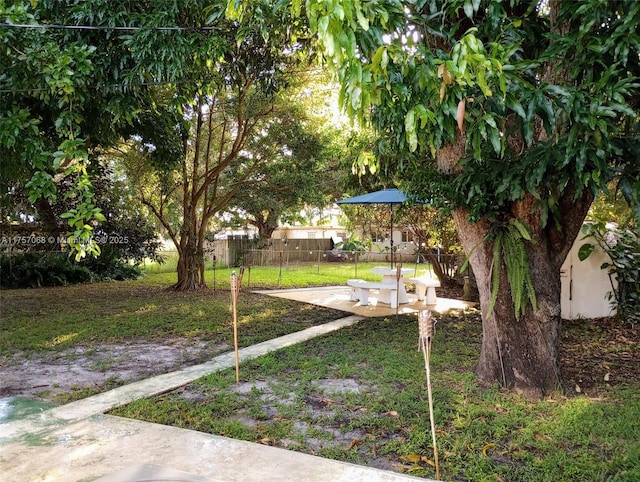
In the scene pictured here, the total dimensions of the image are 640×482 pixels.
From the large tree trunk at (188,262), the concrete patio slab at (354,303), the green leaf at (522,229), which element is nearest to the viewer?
the green leaf at (522,229)

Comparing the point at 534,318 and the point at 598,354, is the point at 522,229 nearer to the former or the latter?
the point at 534,318

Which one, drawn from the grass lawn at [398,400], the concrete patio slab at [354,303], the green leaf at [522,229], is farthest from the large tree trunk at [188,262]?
the green leaf at [522,229]

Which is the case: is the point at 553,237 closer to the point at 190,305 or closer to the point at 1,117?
the point at 1,117

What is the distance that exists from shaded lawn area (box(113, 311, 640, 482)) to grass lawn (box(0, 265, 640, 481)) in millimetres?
11

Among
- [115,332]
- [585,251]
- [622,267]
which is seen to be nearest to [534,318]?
[585,251]

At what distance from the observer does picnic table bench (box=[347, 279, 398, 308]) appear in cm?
902

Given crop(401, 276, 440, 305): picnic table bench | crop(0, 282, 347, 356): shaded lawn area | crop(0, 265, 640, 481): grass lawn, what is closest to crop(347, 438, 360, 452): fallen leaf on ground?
crop(0, 265, 640, 481): grass lawn

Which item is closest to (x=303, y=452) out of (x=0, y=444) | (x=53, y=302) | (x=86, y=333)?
(x=0, y=444)

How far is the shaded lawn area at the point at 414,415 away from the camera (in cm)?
300

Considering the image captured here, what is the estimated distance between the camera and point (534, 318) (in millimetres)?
4305

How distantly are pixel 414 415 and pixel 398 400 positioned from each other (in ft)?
1.09

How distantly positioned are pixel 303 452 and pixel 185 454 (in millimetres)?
786

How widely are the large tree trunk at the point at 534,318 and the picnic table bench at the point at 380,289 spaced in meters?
4.42

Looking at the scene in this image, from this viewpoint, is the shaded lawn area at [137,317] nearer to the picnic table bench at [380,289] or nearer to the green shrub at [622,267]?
the picnic table bench at [380,289]
